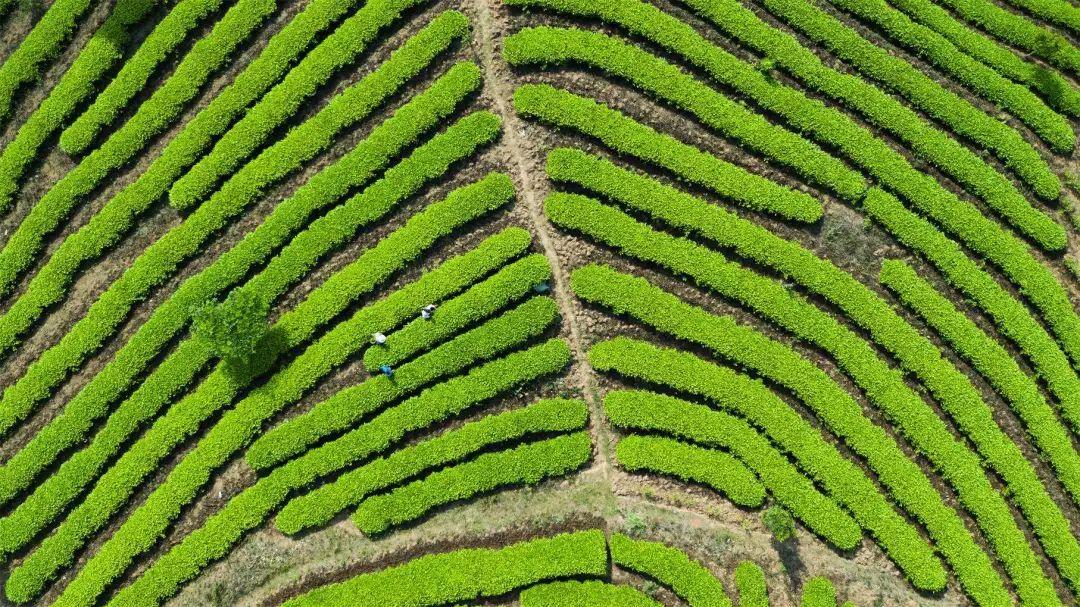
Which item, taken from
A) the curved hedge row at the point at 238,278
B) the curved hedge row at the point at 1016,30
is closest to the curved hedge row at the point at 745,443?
the curved hedge row at the point at 238,278

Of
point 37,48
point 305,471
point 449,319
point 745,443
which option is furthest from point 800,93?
point 37,48

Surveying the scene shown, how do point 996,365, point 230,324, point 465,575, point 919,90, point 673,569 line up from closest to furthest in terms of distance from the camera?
point 230,324
point 465,575
point 673,569
point 996,365
point 919,90

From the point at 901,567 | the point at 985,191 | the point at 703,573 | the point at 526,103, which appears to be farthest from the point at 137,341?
the point at 985,191

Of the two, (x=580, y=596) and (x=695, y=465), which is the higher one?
(x=695, y=465)

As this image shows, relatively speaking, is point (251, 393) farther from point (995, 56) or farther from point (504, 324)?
point (995, 56)

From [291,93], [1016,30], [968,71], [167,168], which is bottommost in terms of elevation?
[167,168]

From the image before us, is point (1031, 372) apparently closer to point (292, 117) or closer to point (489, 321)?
point (489, 321)
